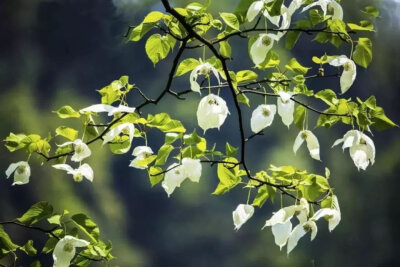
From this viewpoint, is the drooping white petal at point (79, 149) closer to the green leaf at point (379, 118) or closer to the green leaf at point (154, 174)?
the green leaf at point (154, 174)

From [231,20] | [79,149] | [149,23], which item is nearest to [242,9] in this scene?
[231,20]

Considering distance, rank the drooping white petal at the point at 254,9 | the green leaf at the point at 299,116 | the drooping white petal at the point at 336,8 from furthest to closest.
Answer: the green leaf at the point at 299,116
the drooping white petal at the point at 336,8
the drooping white petal at the point at 254,9

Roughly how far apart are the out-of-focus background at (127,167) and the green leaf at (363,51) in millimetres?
1017

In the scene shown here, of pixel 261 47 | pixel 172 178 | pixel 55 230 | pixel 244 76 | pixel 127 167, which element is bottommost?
pixel 127 167

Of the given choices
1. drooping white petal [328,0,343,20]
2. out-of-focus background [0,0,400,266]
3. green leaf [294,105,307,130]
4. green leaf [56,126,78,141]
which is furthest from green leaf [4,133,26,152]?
out-of-focus background [0,0,400,266]

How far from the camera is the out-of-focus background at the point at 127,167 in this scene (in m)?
2.09

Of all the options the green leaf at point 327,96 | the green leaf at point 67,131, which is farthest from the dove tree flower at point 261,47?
the green leaf at point 67,131

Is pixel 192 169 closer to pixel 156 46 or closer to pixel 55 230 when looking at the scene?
pixel 156 46

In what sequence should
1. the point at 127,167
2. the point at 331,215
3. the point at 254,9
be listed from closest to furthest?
the point at 254,9, the point at 331,215, the point at 127,167

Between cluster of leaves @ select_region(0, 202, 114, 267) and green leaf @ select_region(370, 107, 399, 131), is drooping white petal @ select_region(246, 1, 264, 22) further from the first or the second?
cluster of leaves @ select_region(0, 202, 114, 267)

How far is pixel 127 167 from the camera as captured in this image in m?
2.14

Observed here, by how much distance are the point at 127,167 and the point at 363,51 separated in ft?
3.56

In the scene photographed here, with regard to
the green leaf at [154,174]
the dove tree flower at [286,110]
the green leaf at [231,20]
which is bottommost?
the green leaf at [154,174]

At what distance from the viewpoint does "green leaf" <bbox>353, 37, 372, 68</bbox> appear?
1.22m
